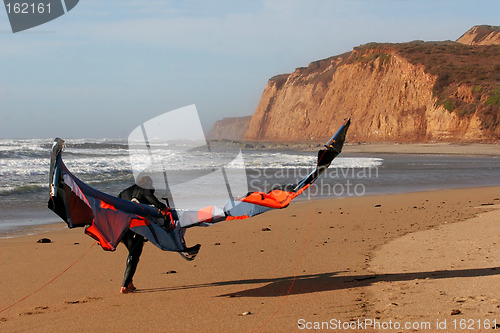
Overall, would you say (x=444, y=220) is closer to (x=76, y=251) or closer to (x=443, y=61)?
(x=76, y=251)

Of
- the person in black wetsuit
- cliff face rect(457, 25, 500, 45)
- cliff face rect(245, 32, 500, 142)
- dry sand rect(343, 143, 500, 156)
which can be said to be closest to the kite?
the person in black wetsuit

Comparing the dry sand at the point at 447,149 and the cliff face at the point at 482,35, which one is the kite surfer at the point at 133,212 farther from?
the cliff face at the point at 482,35

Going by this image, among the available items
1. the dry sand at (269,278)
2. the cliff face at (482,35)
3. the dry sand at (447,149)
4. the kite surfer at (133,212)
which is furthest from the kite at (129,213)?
the cliff face at (482,35)

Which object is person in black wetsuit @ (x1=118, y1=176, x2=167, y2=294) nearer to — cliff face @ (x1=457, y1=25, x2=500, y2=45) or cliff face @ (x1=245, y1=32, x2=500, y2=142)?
cliff face @ (x1=245, y1=32, x2=500, y2=142)

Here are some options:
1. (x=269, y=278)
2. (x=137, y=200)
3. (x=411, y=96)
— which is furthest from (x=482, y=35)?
(x=137, y=200)

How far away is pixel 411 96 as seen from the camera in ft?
220

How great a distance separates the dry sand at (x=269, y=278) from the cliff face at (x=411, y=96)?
5082 centimetres

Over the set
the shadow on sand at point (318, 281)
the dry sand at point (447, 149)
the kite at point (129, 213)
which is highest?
the kite at point (129, 213)

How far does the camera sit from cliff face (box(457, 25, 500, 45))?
9801cm

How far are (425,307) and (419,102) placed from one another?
64.8 meters

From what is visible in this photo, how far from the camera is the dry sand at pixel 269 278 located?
15.6ft

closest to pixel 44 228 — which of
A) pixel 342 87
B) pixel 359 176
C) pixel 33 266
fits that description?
pixel 33 266

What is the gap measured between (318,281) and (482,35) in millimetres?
114097

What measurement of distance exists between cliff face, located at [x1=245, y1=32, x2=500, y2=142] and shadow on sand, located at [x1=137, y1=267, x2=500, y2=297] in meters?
53.2
